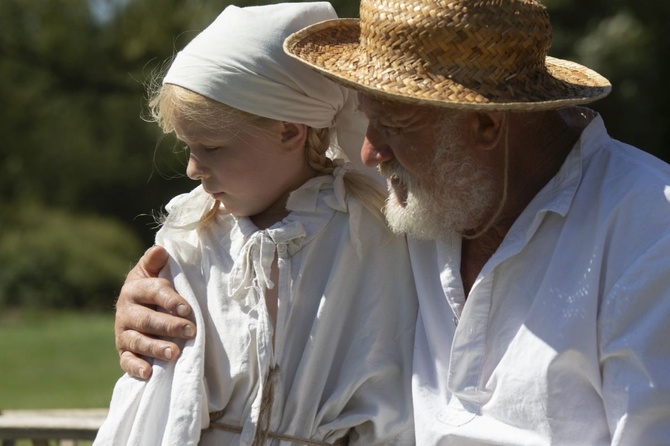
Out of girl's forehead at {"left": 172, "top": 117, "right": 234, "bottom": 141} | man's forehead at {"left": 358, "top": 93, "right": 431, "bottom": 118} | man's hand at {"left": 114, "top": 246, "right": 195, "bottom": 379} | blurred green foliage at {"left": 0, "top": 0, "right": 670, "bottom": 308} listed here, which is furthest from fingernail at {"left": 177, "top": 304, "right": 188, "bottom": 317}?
blurred green foliage at {"left": 0, "top": 0, "right": 670, "bottom": 308}

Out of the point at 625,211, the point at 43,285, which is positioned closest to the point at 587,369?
the point at 625,211

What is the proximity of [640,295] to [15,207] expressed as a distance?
19.2 meters

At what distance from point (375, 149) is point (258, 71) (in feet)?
1.28

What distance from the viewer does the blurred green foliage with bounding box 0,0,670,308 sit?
58.1 feet

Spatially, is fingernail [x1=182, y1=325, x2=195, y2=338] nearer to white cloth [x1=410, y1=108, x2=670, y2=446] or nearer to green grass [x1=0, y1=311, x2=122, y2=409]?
white cloth [x1=410, y1=108, x2=670, y2=446]

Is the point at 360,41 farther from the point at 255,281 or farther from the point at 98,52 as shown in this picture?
the point at 98,52

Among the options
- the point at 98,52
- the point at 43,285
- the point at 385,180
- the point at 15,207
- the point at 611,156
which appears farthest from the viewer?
the point at 98,52

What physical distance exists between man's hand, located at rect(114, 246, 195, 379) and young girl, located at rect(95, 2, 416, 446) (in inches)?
1.4

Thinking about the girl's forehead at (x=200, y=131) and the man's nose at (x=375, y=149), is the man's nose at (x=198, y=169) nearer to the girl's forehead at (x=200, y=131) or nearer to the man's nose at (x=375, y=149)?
the girl's forehead at (x=200, y=131)

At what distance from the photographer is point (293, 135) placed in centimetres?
317

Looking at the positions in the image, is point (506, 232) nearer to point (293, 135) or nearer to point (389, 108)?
point (389, 108)

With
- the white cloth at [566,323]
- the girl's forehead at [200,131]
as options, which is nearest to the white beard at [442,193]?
the white cloth at [566,323]

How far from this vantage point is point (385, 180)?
130 inches

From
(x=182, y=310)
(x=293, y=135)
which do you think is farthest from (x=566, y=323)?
(x=182, y=310)
